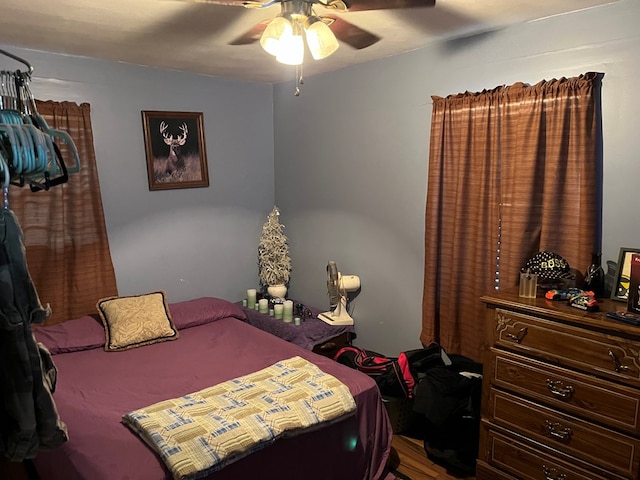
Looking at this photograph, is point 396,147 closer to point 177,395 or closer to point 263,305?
point 263,305

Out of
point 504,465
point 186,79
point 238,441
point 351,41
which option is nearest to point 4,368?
point 238,441

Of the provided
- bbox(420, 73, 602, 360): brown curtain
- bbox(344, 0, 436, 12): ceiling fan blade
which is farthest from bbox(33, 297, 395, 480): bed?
bbox(344, 0, 436, 12): ceiling fan blade

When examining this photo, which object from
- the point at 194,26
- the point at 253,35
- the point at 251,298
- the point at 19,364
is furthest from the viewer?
the point at 251,298

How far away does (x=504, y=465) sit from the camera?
2.38 m

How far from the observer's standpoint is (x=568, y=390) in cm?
210

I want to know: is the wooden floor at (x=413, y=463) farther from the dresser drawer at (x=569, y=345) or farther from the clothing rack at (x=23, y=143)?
the clothing rack at (x=23, y=143)

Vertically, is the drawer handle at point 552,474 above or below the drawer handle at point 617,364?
below

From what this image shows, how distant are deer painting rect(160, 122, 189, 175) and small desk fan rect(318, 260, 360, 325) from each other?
57.6 inches

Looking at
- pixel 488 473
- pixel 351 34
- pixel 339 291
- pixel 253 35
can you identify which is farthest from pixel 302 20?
pixel 488 473

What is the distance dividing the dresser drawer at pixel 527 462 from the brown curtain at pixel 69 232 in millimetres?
2714

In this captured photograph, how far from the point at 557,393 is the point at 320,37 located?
1.90 metres

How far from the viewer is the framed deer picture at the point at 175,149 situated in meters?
3.57

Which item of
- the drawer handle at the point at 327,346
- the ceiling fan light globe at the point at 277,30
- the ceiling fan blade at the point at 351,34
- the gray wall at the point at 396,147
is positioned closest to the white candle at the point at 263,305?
the gray wall at the point at 396,147

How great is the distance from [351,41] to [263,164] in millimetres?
1727
